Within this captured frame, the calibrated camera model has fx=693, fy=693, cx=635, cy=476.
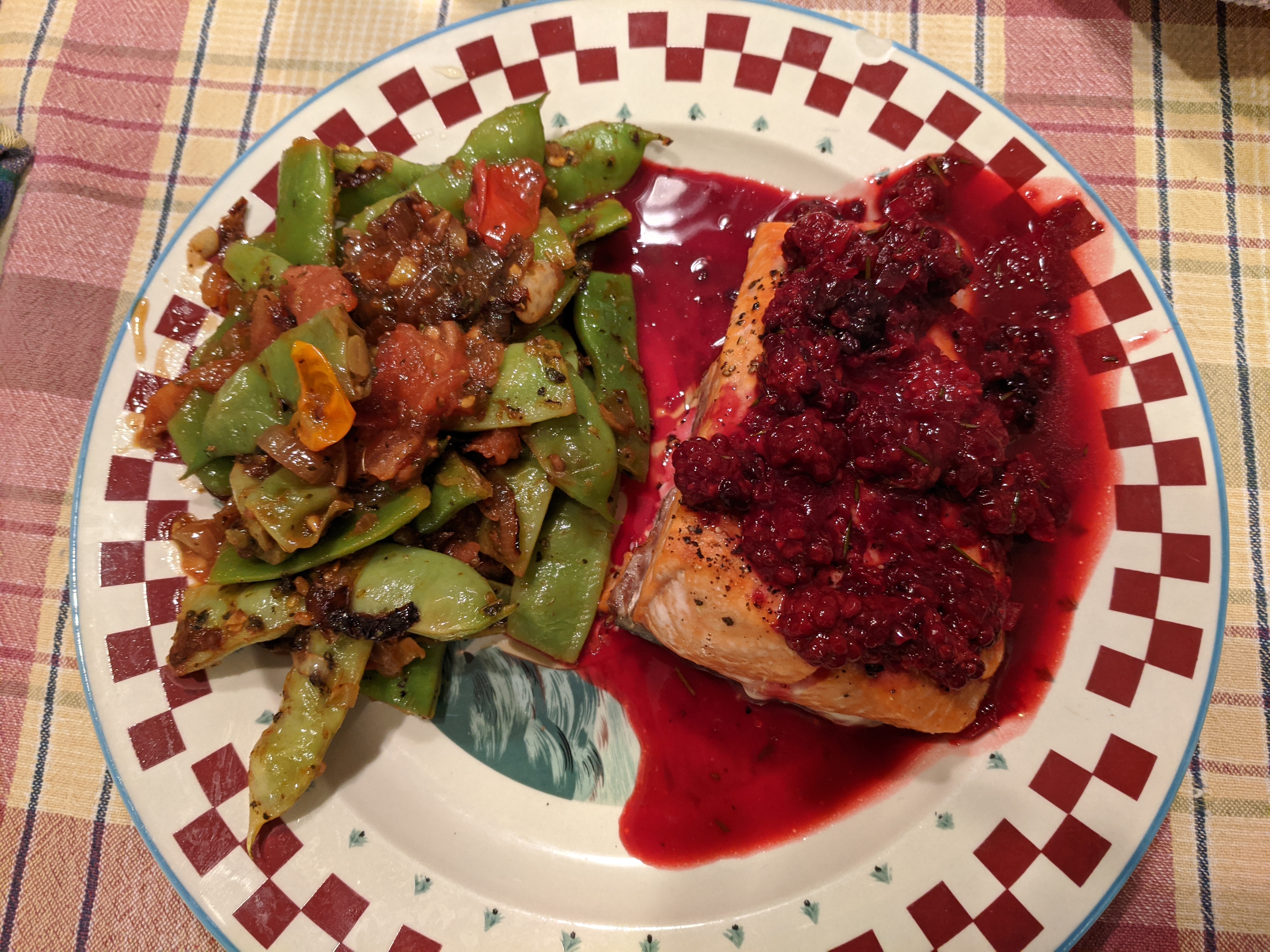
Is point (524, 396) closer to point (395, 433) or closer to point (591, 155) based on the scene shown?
point (395, 433)

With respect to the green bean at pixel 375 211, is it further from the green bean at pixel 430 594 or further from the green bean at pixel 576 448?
the green bean at pixel 430 594

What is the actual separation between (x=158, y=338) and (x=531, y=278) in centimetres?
178

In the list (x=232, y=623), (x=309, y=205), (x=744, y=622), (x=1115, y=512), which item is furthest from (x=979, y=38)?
(x=232, y=623)

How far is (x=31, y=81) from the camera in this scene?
3.76m

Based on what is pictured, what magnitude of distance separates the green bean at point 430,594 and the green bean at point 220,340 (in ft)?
3.65

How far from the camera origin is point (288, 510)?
2.48 m

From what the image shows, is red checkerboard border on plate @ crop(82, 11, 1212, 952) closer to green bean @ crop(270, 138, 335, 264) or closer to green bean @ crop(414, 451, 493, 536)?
green bean @ crop(270, 138, 335, 264)

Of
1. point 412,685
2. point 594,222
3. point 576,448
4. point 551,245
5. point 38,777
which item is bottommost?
point 38,777

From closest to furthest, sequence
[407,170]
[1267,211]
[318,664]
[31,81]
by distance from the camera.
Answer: [318,664] → [407,170] → [1267,211] → [31,81]

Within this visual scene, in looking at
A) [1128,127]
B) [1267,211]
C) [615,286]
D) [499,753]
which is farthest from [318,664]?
[1267,211]

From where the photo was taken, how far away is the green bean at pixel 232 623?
2.63m

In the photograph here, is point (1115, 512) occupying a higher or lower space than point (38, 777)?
higher

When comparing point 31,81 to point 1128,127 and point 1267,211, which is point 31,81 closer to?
point 1128,127

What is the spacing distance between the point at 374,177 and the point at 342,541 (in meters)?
1.58
